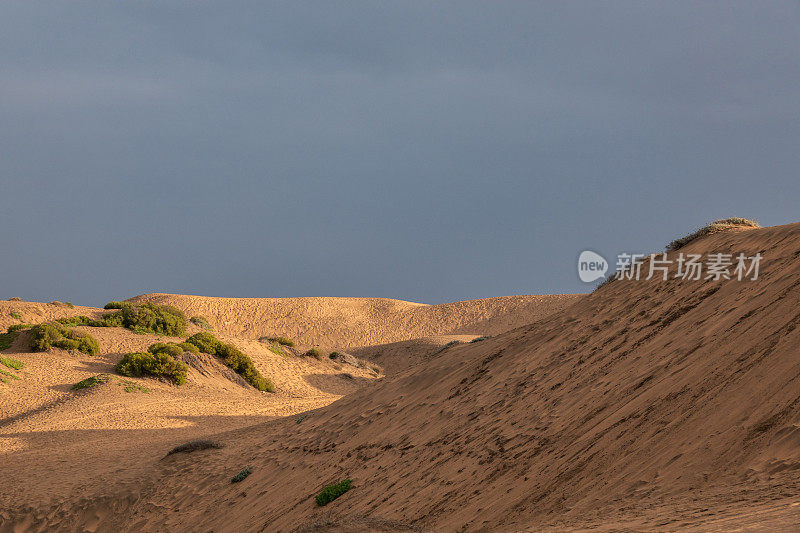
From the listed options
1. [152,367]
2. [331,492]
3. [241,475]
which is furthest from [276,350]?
[331,492]

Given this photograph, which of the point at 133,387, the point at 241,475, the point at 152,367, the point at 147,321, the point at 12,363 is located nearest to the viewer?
the point at 241,475

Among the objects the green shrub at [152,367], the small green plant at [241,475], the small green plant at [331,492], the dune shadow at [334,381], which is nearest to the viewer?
the small green plant at [331,492]

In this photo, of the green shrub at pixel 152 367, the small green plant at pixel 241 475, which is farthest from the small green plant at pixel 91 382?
the small green plant at pixel 241 475

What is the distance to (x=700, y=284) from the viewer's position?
1075cm

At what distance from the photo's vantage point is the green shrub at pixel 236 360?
29.2 m

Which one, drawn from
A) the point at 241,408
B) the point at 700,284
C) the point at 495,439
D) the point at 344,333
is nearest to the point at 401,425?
the point at 495,439

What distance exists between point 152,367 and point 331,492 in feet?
61.9

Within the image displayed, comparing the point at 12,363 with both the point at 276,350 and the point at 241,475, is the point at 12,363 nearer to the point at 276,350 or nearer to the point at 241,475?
the point at 276,350

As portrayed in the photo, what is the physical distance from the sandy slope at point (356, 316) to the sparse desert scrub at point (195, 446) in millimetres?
43378

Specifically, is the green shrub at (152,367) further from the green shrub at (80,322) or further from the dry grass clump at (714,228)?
the dry grass clump at (714,228)

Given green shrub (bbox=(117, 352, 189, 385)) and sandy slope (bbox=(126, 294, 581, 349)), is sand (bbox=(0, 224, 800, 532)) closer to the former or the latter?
green shrub (bbox=(117, 352, 189, 385))

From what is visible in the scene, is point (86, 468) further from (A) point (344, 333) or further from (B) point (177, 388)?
(A) point (344, 333)

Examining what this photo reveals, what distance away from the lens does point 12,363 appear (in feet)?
79.8

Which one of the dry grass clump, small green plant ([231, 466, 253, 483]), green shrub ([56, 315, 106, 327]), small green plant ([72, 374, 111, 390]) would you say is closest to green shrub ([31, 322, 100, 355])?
green shrub ([56, 315, 106, 327])
